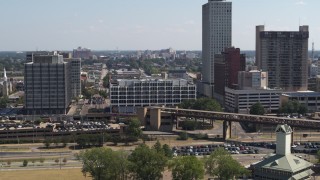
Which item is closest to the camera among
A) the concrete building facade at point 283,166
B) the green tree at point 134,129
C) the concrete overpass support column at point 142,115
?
the concrete building facade at point 283,166

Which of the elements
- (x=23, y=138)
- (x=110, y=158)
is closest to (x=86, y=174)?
(x=110, y=158)

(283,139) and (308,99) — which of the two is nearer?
(283,139)

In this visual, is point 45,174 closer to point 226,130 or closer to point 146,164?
point 146,164

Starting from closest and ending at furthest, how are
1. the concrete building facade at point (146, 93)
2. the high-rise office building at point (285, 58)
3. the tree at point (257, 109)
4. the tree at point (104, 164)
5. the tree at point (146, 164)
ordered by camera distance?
the tree at point (146, 164)
the tree at point (104, 164)
the tree at point (257, 109)
the concrete building facade at point (146, 93)
the high-rise office building at point (285, 58)

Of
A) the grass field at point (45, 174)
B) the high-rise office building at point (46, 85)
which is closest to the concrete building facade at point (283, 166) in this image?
the grass field at point (45, 174)

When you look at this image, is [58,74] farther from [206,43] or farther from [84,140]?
[206,43]

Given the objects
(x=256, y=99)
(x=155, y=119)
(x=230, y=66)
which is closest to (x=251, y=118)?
(x=155, y=119)

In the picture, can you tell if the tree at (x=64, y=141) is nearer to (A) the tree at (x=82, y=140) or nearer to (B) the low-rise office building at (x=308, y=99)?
(A) the tree at (x=82, y=140)
